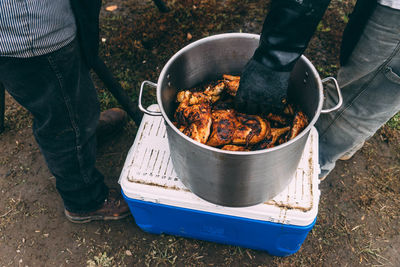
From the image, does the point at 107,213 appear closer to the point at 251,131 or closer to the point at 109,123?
the point at 109,123

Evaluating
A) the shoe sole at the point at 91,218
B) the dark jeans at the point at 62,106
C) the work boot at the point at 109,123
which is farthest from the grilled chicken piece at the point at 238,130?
the work boot at the point at 109,123

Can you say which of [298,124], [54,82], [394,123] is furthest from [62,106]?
[394,123]

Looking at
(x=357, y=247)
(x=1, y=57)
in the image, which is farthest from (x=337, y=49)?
(x=1, y=57)

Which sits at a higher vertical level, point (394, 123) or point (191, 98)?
point (191, 98)

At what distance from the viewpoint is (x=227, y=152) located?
115 centimetres

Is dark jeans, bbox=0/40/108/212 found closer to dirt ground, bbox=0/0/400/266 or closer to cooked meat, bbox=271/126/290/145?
dirt ground, bbox=0/0/400/266

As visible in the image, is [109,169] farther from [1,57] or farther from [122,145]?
[1,57]

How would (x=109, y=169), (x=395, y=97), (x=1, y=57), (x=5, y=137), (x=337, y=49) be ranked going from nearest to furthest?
(x=1, y=57) → (x=395, y=97) → (x=109, y=169) → (x=5, y=137) → (x=337, y=49)

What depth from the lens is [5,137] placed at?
9.54ft

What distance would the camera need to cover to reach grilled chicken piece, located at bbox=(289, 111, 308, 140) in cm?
151

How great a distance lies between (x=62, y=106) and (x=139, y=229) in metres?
1.28

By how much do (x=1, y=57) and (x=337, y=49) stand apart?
3268 mm

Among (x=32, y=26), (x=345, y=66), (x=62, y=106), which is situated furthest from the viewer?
(x=345, y=66)

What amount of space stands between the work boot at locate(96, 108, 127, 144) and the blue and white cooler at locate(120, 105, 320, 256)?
827mm
